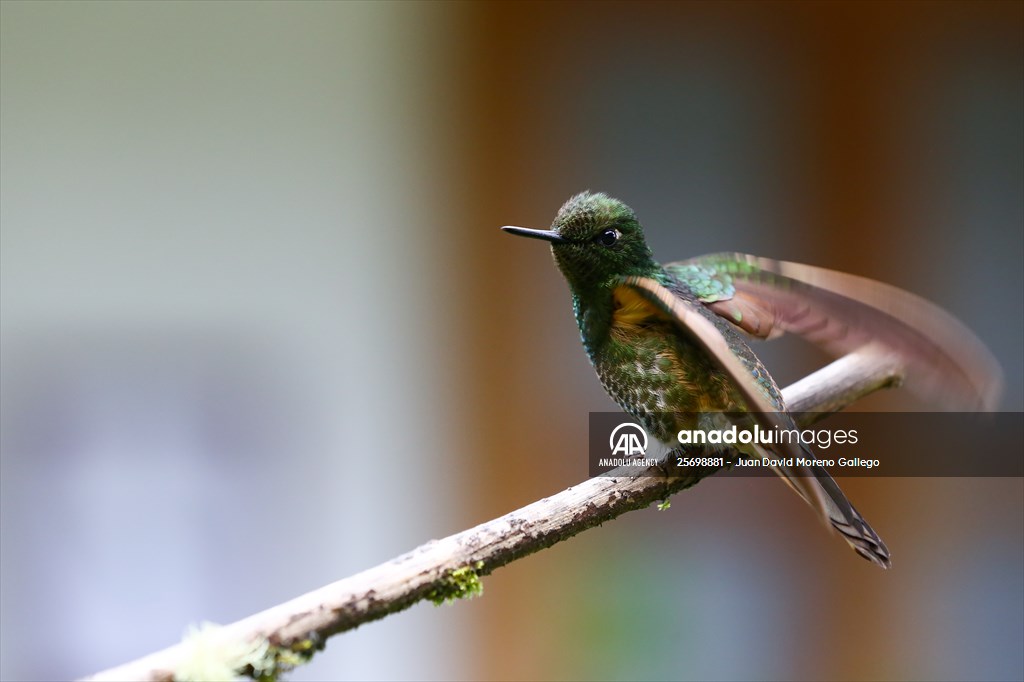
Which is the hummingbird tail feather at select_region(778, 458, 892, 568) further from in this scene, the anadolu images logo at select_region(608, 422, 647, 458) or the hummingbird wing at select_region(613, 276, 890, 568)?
the anadolu images logo at select_region(608, 422, 647, 458)

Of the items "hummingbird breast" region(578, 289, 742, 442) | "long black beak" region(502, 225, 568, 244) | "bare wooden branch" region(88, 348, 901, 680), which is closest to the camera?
"bare wooden branch" region(88, 348, 901, 680)

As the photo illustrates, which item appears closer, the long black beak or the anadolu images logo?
the long black beak

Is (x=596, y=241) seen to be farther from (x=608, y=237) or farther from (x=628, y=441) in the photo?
(x=628, y=441)

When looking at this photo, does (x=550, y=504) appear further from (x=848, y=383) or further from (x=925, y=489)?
(x=925, y=489)

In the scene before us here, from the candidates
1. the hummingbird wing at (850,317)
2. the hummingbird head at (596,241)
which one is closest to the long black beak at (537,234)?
the hummingbird head at (596,241)

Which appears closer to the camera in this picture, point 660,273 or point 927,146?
point 660,273

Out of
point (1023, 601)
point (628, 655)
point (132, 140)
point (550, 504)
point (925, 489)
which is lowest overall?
point (628, 655)

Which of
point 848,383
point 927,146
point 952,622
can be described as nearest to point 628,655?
point 952,622

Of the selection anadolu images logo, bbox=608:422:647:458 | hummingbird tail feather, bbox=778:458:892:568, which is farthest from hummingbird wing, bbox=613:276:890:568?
anadolu images logo, bbox=608:422:647:458
